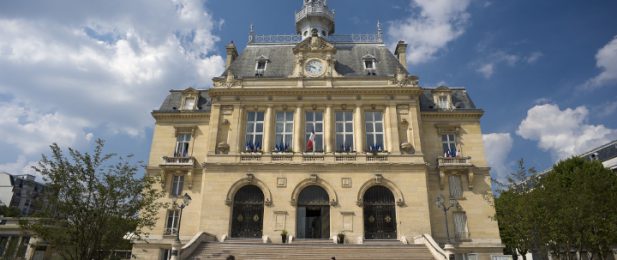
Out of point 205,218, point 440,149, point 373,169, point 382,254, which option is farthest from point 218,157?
point 440,149

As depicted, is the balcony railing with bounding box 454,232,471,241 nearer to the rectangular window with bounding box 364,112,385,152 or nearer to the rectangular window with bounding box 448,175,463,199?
the rectangular window with bounding box 448,175,463,199

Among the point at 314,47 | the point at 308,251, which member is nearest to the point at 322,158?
the point at 308,251

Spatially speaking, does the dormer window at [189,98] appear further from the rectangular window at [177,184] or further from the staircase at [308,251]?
the staircase at [308,251]

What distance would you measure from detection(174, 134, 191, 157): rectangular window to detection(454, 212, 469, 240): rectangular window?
75.3ft

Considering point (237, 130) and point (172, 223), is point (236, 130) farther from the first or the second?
point (172, 223)

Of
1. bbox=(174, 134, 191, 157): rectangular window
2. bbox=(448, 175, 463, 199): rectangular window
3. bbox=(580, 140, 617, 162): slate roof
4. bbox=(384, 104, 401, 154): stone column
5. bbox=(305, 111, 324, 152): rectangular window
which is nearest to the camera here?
bbox=(384, 104, 401, 154): stone column

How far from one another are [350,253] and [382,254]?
1962 mm

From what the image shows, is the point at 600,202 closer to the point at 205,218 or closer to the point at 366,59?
the point at 366,59

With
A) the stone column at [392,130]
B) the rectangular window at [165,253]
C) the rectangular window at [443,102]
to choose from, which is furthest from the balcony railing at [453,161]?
the rectangular window at [165,253]

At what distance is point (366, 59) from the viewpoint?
114ft

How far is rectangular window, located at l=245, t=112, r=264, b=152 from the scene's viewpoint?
1199 inches

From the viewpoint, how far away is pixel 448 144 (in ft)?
105

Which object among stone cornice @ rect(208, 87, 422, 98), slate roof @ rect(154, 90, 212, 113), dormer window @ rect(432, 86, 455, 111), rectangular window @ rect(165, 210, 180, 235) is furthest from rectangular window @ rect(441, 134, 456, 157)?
rectangular window @ rect(165, 210, 180, 235)

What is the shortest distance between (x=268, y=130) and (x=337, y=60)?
995 cm
